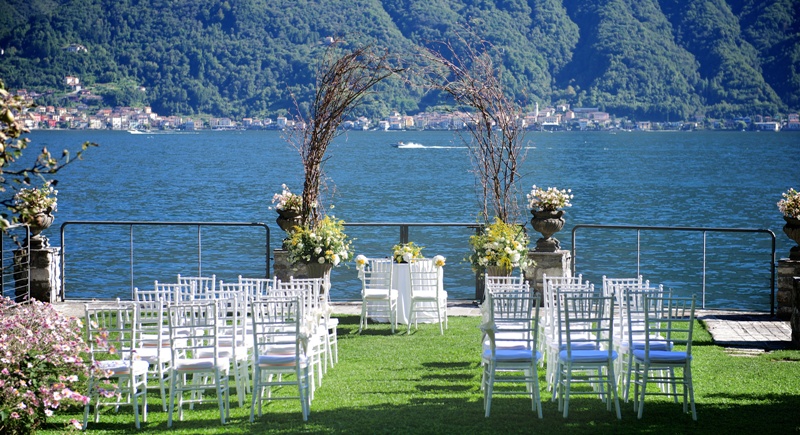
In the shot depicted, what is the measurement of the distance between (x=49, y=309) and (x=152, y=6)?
4120 inches

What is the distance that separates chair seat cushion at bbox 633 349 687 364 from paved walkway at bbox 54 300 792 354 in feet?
10.2

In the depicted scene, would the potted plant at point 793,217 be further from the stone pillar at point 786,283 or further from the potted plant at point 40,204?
the potted plant at point 40,204

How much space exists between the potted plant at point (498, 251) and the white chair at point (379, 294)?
1097 mm

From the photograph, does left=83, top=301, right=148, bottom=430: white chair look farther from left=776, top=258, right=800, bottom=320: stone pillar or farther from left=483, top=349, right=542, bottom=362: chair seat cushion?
left=776, top=258, right=800, bottom=320: stone pillar

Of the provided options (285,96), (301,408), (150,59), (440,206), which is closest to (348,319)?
(301,408)

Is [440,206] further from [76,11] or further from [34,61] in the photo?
[76,11]

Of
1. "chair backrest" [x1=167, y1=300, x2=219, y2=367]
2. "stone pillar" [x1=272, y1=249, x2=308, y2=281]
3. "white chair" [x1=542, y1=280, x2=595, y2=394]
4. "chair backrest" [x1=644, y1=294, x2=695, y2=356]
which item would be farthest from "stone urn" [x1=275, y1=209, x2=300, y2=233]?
"chair backrest" [x1=644, y1=294, x2=695, y2=356]

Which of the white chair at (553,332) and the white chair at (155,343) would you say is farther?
the white chair at (553,332)

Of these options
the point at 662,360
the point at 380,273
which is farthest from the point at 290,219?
the point at 662,360

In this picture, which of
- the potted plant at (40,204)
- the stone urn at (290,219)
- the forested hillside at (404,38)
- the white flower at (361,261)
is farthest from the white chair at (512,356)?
the forested hillside at (404,38)

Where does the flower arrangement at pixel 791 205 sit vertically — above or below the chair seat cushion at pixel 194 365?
above

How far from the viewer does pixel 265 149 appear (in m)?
108

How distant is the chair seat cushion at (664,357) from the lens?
24.2 ft

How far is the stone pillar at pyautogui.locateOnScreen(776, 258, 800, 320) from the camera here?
1182 centimetres
